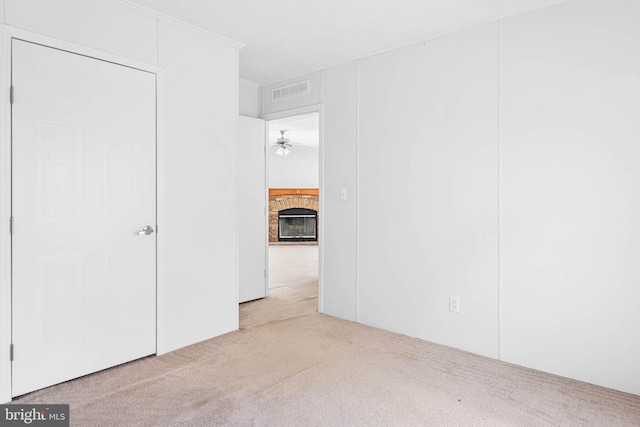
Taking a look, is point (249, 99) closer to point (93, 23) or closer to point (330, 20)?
point (330, 20)

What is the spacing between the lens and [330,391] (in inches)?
93.0

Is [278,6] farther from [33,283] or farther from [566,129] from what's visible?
[33,283]

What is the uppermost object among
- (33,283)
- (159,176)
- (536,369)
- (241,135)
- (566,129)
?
(241,135)

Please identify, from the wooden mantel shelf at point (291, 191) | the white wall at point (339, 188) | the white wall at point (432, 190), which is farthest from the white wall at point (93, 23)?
the wooden mantel shelf at point (291, 191)

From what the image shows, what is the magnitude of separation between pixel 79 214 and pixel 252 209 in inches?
82.7

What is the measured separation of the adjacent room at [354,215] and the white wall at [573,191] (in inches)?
0.5

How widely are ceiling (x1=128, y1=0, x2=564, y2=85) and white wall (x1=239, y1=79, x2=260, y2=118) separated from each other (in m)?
0.70

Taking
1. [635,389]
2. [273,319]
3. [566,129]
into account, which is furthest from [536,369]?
[273,319]

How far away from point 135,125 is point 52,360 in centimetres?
153

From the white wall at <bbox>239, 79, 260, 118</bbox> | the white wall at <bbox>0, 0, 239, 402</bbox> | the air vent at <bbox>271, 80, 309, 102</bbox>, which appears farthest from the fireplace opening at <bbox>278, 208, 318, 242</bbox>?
the white wall at <bbox>0, 0, 239, 402</bbox>

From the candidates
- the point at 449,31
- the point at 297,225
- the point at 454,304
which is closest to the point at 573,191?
the point at 454,304

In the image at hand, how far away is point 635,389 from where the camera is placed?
7.63 ft

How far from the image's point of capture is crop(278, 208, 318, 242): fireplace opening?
10.2 m

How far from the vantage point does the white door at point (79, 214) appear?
2.26 meters
